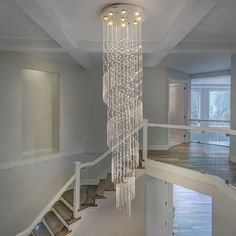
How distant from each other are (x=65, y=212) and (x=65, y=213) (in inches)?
2.5

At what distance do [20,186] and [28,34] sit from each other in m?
3.50

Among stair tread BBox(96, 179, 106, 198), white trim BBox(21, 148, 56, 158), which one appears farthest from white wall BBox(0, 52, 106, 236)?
stair tread BBox(96, 179, 106, 198)

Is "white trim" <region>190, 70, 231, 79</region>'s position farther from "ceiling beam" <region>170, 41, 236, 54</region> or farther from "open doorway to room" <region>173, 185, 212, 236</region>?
"open doorway to room" <region>173, 185, 212, 236</region>

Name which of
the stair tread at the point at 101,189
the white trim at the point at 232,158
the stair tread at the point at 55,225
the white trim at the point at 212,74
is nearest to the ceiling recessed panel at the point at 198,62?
the white trim at the point at 212,74

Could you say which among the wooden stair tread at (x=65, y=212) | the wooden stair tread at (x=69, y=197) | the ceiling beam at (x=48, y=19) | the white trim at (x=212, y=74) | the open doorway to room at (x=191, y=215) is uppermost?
the white trim at (x=212, y=74)

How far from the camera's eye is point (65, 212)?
583 cm

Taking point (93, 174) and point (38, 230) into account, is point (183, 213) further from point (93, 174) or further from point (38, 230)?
point (38, 230)

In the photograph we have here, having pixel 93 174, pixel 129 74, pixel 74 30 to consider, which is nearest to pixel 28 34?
pixel 74 30

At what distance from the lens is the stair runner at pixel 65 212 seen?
540 centimetres

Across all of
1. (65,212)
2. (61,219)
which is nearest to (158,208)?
(65,212)

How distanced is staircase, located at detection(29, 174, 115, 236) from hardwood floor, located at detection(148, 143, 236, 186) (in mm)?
1413

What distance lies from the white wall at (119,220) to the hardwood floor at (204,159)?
838mm

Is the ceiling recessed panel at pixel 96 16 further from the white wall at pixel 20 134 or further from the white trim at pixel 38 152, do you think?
the white trim at pixel 38 152

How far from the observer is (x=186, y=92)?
952 centimetres
